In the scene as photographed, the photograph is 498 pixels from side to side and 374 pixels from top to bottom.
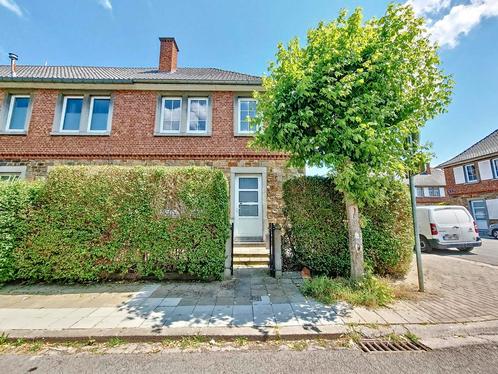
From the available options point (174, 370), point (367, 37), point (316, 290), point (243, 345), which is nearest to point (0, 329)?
point (174, 370)

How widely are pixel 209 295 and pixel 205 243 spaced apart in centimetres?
110

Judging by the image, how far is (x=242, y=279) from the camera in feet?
17.7

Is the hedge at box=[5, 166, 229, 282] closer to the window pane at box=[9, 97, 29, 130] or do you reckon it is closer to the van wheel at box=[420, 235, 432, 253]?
the window pane at box=[9, 97, 29, 130]

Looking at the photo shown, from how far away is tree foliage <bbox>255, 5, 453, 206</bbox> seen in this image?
421cm

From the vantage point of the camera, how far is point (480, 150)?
19.1 meters

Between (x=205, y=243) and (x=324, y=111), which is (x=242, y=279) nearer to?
(x=205, y=243)

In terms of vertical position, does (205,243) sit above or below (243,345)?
above

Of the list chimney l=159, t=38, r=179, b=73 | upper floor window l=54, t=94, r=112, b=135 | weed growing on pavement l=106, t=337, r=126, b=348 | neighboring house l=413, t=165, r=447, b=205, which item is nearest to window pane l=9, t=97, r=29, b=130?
upper floor window l=54, t=94, r=112, b=135

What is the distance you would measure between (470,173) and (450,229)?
16.4 metres

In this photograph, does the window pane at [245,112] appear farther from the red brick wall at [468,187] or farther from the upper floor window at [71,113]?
the red brick wall at [468,187]

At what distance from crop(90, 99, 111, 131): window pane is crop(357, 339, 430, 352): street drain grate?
34.2ft

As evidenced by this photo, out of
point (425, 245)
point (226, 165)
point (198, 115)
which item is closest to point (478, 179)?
point (425, 245)

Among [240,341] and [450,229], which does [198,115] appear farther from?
[450,229]

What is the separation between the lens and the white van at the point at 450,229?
8438mm
